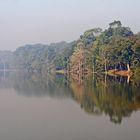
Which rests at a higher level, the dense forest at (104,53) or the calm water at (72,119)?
the dense forest at (104,53)

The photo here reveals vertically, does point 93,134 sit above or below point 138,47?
below

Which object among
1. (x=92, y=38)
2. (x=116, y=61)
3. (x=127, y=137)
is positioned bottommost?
(x=127, y=137)

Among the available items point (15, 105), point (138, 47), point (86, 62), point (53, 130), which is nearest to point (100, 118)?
point (53, 130)

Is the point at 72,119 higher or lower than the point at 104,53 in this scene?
lower

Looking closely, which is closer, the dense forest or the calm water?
the calm water

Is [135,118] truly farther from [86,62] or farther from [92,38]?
[92,38]

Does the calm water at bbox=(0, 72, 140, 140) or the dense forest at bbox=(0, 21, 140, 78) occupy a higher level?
the dense forest at bbox=(0, 21, 140, 78)

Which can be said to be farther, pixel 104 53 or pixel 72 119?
pixel 104 53

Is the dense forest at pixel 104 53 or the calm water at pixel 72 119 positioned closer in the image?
the calm water at pixel 72 119

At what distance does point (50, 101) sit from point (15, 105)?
3.23m

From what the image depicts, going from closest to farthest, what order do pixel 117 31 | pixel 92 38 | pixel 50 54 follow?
pixel 117 31
pixel 92 38
pixel 50 54

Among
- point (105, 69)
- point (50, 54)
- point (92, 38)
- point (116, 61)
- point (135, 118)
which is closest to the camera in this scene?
point (135, 118)

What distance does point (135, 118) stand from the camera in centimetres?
1903

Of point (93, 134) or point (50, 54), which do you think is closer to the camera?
point (93, 134)
